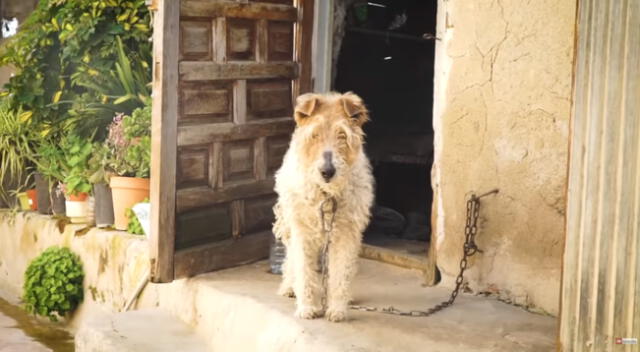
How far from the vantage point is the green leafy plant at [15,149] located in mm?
8445

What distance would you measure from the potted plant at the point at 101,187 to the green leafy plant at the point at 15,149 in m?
1.12

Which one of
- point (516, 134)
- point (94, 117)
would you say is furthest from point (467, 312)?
point (94, 117)

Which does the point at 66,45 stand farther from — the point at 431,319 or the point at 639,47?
the point at 639,47

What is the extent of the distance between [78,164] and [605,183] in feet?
16.9

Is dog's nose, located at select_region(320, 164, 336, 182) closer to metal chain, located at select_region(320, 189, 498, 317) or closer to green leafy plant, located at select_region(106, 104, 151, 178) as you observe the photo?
metal chain, located at select_region(320, 189, 498, 317)

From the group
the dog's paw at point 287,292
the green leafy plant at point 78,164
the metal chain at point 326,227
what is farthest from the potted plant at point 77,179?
the metal chain at point 326,227

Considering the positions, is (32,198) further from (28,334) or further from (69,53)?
(28,334)

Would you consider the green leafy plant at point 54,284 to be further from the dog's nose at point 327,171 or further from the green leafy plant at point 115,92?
the dog's nose at point 327,171

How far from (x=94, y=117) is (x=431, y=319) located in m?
4.11

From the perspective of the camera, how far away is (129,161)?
7109 mm

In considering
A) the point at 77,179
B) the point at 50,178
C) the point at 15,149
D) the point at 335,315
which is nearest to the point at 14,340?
the point at 77,179

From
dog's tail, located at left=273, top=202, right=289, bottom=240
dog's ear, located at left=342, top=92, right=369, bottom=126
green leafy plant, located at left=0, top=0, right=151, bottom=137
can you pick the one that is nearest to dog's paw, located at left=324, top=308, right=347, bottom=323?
dog's tail, located at left=273, top=202, right=289, bottom=240

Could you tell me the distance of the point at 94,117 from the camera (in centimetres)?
789

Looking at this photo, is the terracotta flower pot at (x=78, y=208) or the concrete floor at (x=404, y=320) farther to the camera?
the terracotta flower pot at (x=78, y=208)
